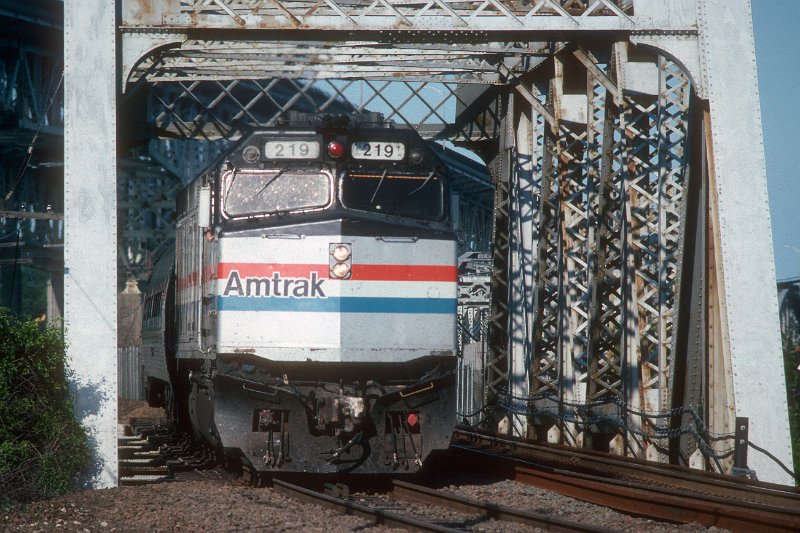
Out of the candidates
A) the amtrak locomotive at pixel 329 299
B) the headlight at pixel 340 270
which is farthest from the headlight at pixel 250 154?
the headlight at pixel 340 270

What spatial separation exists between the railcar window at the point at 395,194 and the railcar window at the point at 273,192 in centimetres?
27

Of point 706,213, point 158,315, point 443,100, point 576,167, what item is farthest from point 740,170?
point 158,315

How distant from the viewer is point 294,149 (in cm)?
1152

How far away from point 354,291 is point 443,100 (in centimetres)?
814

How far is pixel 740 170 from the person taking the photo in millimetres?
11781

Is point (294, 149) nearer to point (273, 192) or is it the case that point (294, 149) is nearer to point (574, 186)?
point (273, 192)

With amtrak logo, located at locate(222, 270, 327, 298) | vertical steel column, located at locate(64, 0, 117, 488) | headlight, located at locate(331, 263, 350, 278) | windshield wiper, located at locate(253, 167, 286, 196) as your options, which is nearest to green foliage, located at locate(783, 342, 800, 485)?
headlight, located at locate(331, 263, 350, 278)

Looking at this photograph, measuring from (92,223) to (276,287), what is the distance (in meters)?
2.31

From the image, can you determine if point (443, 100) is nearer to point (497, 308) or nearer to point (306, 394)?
point (497, 308)

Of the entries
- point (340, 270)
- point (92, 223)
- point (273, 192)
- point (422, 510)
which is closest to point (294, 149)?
point (273, 192)

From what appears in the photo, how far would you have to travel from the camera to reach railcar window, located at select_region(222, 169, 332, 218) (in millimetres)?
11336

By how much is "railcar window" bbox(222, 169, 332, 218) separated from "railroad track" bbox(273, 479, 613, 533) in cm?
288

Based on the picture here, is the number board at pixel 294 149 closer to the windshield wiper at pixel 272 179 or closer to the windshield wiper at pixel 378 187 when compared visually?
the windshield wiper at pixel 272 179

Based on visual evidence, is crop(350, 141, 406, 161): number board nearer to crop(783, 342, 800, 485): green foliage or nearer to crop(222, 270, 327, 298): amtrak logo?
crop(222, 270, 327, 298): amtrak logo
